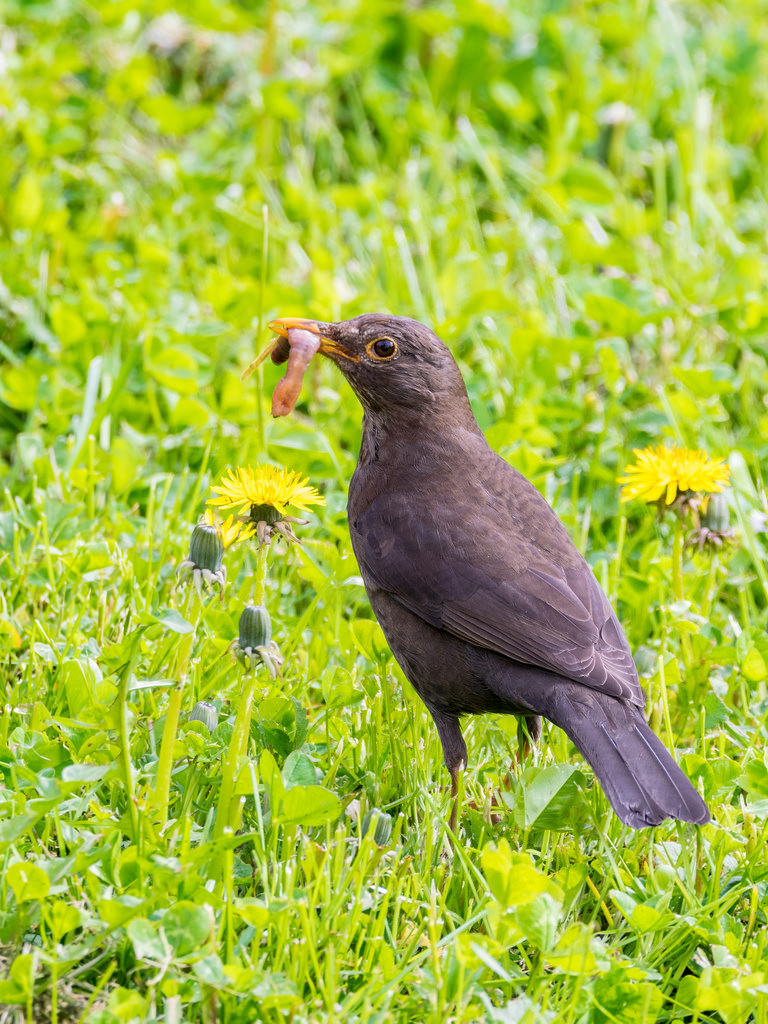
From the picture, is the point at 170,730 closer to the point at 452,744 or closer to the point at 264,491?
the point at 264,491

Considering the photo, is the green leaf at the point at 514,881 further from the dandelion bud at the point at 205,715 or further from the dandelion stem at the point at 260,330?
the dandelion stem at the point at 260,330

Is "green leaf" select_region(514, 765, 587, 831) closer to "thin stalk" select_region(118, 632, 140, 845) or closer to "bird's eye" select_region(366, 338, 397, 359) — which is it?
"thin stalk" select_region(118, 632, 140, 845)

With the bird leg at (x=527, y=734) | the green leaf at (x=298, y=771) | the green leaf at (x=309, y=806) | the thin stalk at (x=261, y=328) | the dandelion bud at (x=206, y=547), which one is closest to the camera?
the dandelion bud at (x=206, y=547)

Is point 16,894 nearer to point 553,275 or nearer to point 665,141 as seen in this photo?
point 553,275

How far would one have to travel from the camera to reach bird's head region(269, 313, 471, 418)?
3762mm

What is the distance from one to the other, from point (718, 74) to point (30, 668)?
554 cm

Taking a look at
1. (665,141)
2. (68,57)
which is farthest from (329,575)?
(665,141)

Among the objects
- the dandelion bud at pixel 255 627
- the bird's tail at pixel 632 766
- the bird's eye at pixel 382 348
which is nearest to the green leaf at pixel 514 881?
the bird's tail at pixel 632 766

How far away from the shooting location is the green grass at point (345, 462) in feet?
8.65

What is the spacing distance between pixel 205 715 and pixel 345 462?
1683 millimetres

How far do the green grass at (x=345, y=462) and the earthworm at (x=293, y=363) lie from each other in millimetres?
628

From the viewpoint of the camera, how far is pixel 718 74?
23.9 ft

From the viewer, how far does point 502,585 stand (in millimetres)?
3359

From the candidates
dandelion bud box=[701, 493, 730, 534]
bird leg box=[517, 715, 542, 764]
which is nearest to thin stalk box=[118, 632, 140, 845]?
bird leg box=[517, 715, 542, 764]
